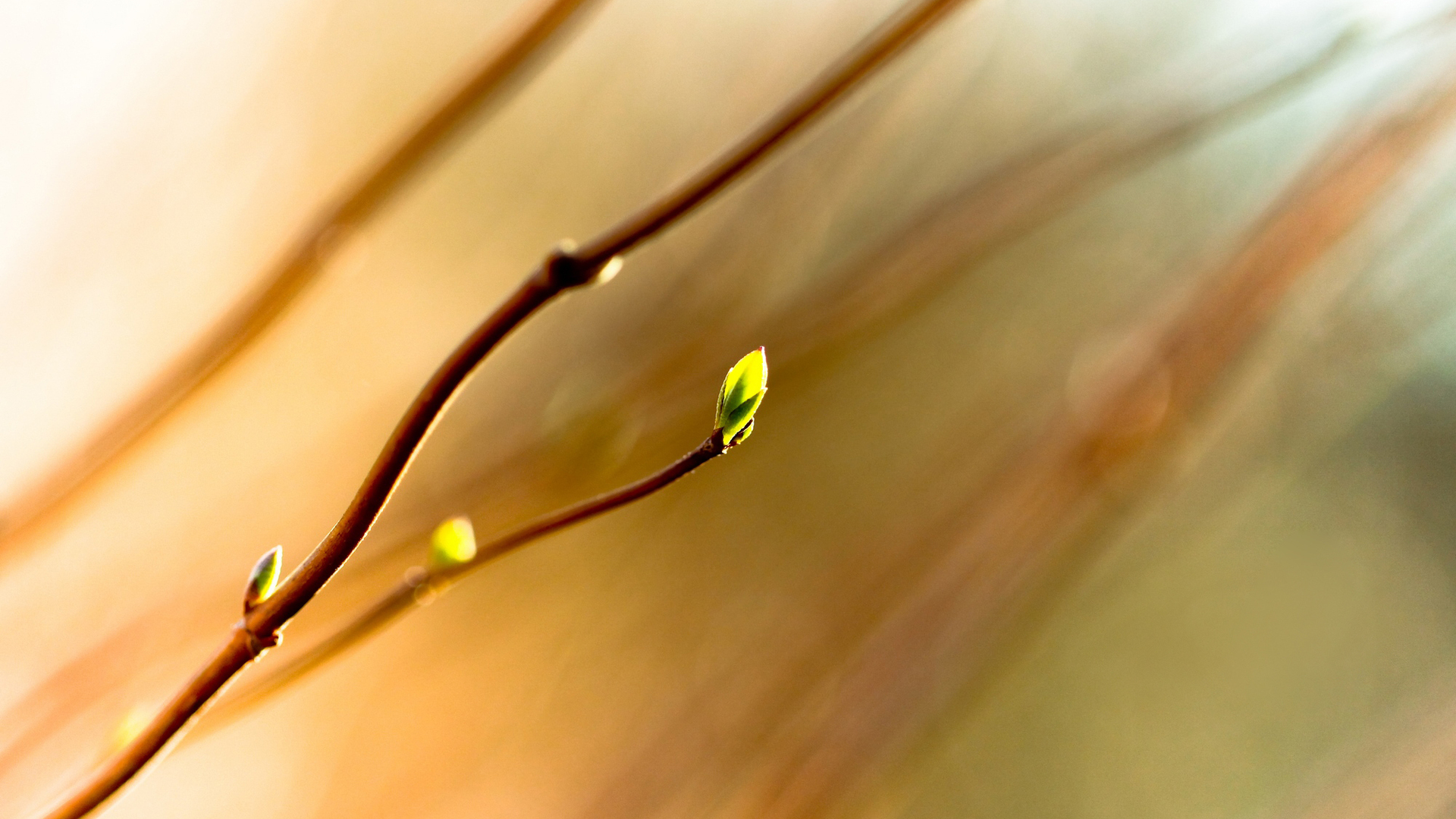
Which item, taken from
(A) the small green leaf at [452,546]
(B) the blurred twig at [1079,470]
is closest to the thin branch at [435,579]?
(A) the small green leaf at [452,546]

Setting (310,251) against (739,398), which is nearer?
(739,398)

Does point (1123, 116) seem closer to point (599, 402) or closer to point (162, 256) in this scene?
point (599, 402)

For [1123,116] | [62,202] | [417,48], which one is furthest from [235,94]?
[1123,116]

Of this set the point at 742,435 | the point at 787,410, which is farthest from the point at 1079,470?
the point at 787,410

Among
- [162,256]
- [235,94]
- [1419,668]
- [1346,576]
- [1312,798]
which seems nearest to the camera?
[1312,798]

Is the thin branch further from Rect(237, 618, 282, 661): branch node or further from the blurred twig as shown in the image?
the blurred twig

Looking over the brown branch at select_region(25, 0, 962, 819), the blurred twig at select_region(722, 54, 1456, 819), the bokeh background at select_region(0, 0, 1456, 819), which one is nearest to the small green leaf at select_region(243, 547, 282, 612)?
the brown branch at select_region(25, 0, 962, 819)

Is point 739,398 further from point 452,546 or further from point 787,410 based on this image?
point 787,410
